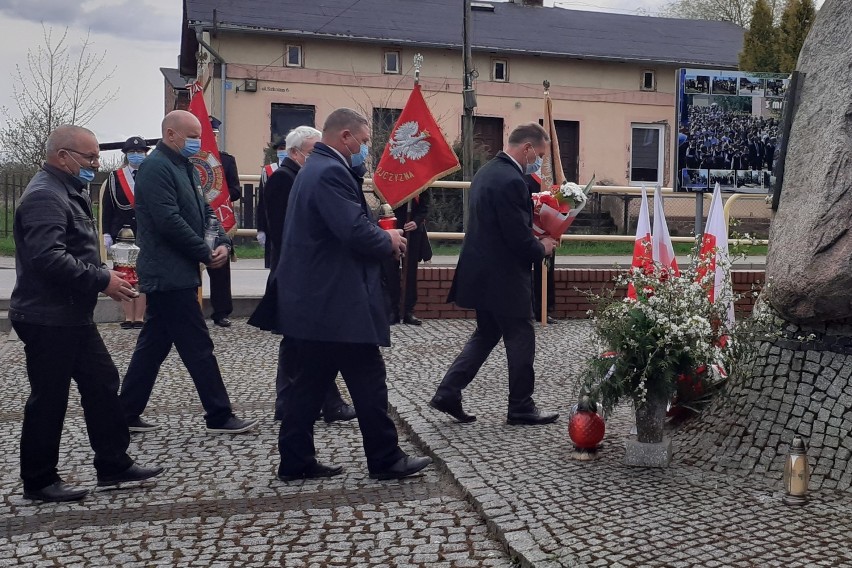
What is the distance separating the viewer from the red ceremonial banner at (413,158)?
1100cm

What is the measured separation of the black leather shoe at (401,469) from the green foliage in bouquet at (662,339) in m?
0.98

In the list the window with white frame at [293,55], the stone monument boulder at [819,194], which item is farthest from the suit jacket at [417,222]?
the window with white frame at [293,55]

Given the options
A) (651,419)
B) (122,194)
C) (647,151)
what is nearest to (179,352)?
(651,419)

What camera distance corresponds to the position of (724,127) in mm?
9695

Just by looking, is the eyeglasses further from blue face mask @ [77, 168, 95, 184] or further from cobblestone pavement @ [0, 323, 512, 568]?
cobblestone pavement @ [0, 323, 512, 568]

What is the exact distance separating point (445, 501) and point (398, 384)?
2.90m

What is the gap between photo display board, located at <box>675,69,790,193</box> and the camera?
378 inches

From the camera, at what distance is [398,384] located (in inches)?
315

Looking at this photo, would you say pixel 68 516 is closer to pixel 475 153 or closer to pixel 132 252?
pixel 132 252

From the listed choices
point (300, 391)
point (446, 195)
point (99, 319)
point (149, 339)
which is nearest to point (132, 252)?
point (149, 339)

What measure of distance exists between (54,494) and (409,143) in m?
6.67

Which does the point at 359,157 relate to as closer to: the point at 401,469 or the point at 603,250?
the point at 401,469

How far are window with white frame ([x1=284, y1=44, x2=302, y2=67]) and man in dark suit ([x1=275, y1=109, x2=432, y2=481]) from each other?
24412 millimetres

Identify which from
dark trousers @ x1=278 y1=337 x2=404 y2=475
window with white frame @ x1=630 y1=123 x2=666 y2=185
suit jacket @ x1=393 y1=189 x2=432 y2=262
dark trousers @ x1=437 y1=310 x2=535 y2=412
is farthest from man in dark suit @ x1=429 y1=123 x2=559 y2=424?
window with white frame @ x1=630 y1=123 x2=666 y2=185
